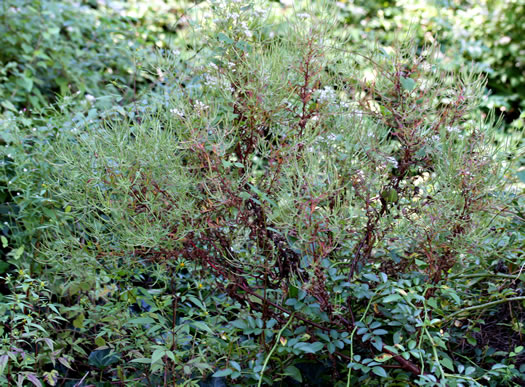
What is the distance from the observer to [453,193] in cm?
175

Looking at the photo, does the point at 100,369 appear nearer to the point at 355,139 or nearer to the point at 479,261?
the point at 355,139

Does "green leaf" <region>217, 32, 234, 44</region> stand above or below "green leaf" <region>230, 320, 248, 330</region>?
above

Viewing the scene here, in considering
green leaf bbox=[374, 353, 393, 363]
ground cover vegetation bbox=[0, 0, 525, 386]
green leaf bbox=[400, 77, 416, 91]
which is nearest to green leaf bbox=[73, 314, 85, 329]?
ground cover vegetation bbox=[0, 0, 525, 386]

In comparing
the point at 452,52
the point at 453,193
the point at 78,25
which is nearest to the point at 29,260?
the point at 453,193

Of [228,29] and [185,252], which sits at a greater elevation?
[228,29]

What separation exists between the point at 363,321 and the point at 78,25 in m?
3.54

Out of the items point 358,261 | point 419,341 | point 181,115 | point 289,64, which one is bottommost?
point 419,341

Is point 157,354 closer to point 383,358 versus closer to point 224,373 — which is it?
point 224,373

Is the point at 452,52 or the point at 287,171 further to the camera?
the point at 452,52

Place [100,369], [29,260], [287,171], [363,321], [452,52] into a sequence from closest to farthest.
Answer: [287,171] < [363,321] < [100,369] < [29,260] < [452,52]

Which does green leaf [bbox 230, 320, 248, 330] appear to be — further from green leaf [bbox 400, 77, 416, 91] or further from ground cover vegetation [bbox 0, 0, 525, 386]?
green leaf [bbox 400, 77, 416, 91]

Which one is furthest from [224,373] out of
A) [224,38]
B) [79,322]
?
[224,38]

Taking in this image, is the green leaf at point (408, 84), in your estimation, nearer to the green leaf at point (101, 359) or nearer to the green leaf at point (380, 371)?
the green leaf at point (380, 371)

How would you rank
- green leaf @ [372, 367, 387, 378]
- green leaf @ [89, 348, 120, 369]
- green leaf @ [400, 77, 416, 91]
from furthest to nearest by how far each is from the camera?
green leaf @ [89, 348, 120, 369] → green leaf @ [400, 77, 416, 91] → green leaf @ [372, 367, 387, 378]
